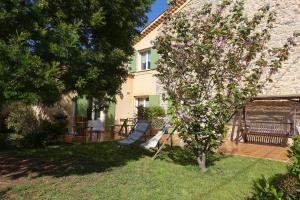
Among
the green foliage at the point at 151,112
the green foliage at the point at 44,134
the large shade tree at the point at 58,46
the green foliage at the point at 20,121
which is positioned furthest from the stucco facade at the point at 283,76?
the large shade tree at the point at 58,46

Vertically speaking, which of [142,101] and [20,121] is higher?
[142,101]

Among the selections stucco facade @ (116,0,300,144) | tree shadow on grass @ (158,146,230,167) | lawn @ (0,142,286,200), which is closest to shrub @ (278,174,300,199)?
lawn @ (0,142,286,200)

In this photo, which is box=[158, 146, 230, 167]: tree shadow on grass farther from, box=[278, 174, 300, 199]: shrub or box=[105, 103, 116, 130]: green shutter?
box=[105, 103, 116, 130]: green shutter

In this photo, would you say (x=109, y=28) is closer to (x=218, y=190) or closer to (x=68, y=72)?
(x=68, y=72)

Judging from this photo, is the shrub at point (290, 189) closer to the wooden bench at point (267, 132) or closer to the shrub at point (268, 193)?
the shrub at point (268, 193)

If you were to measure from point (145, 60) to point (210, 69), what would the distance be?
1398 cm

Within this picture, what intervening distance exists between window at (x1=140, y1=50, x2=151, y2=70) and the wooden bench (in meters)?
7.95

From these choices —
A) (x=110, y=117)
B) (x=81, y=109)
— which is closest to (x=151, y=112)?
(x=110, y=117)

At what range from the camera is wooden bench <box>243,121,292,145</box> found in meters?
14.9

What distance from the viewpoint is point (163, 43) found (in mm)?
9086

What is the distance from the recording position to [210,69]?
8742 millimetres

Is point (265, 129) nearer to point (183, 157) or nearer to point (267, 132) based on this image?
point (267, 132)

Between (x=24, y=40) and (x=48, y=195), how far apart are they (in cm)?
272

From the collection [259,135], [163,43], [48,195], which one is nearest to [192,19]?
[163,43]
